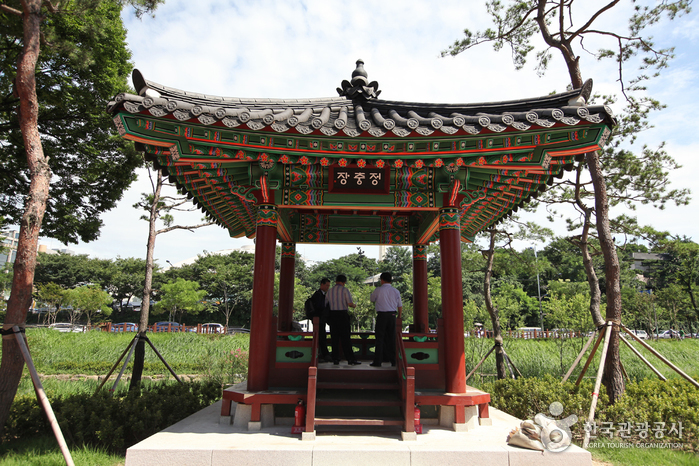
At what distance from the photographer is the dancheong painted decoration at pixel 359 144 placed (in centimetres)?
524

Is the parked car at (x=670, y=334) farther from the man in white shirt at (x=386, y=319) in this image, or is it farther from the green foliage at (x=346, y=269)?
the man in white shirt at (x=386, y=319)

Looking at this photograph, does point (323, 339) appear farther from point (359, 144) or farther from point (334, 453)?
point (359, 144)

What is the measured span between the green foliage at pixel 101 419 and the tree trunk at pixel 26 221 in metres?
0.60

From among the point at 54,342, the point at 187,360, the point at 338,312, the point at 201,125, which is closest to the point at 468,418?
the point at 338,312

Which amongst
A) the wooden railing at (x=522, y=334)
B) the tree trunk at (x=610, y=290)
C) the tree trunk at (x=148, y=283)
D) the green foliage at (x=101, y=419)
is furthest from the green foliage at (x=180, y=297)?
the tree trunk at (x=610, y=290)

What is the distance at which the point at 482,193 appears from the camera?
7004 mm

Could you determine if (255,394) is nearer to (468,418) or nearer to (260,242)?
(260,242)

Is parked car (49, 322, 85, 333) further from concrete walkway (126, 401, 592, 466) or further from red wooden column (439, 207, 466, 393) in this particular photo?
red wooden column (439, 207, 466, 393)

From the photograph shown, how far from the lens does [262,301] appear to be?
626 cm

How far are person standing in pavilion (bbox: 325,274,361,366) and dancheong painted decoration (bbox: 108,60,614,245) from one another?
5.02 ft

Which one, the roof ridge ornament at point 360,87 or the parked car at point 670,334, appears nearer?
the roof ridge ornament at point 360,87

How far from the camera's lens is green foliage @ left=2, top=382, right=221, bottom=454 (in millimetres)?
6172

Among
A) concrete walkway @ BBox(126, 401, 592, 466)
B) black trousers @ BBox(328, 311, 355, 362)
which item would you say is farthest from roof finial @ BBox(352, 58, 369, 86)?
concrete walkway @ BBox(126, 401, 592, 466)

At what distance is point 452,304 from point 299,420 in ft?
9.40
